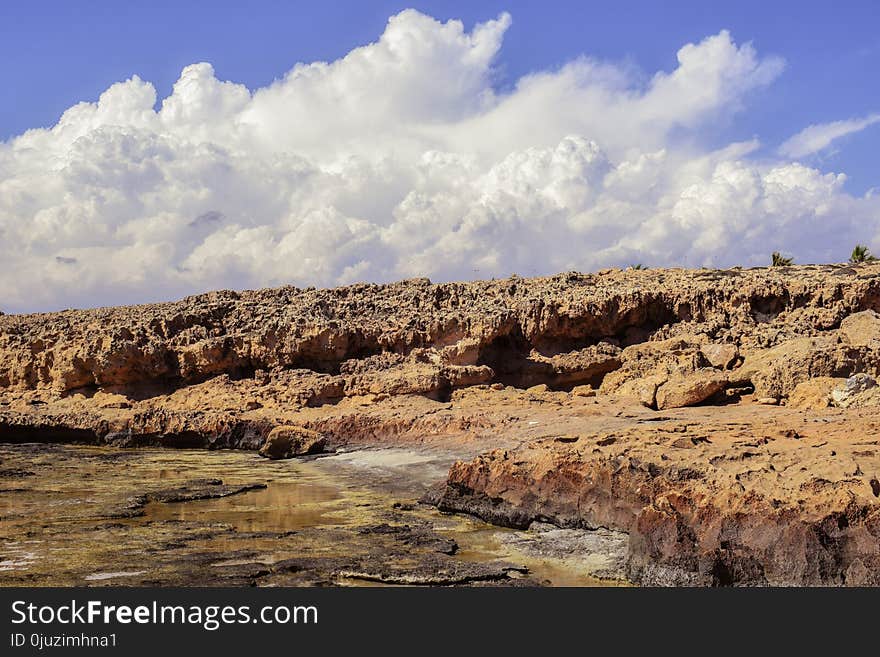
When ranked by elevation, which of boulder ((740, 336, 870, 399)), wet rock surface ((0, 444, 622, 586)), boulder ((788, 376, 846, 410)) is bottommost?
wet rock surface ((0, 444, 622, 586))

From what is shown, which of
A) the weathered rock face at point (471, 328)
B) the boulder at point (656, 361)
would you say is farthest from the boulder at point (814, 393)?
the weathered rock face at point (471, 328)

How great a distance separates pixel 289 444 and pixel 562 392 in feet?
28.6

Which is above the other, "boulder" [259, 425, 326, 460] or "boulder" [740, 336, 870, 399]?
"boulder" [740, 336, 870, 399]

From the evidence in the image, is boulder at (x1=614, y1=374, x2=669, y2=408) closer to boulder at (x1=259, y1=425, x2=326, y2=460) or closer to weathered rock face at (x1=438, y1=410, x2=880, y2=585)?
weathered rock face at (x1=438, y1=410, x2=880, y2=585)

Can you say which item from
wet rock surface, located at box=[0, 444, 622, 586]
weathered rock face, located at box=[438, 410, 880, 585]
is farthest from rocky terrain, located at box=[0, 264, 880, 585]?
wet rock surface, located at box=[0, 444, 622, 586]

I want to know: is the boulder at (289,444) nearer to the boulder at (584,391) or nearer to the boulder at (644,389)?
the boulder at (584,391)

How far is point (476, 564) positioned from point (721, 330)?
60.5 ft

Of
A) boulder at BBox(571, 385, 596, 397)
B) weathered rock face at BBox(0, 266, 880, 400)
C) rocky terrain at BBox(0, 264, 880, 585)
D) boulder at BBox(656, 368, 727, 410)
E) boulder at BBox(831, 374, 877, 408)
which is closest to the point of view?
rocky terrain at BBox(0, 264, 880, 585)

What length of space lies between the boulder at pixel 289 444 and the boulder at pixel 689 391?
355 inches

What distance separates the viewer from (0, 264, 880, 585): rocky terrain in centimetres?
938

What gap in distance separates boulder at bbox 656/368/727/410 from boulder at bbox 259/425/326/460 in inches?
355

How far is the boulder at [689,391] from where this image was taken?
66.1ft

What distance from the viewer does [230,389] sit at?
28.0m

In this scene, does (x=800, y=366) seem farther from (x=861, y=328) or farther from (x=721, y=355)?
(x=861, y=328)
